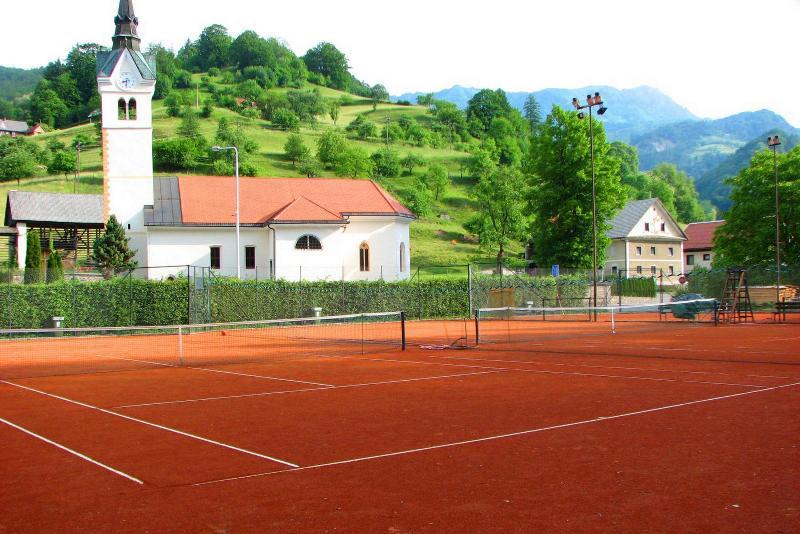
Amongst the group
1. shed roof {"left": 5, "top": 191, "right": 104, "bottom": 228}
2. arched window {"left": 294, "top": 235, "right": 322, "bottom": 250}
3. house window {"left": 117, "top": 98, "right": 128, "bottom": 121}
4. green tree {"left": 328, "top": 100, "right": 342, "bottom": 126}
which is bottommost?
arched window {"left": 294, "top": 235, "right": 322, "bottom": 250}

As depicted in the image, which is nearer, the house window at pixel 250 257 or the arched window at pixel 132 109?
the house window at pixel 250 257

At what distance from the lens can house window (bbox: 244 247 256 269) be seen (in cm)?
4758

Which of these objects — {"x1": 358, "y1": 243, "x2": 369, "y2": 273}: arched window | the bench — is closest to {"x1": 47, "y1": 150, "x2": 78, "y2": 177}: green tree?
{"x1": 358, "y1": 243, "x2": 369, "y2": 273}: arched window

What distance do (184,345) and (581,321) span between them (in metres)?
17.8

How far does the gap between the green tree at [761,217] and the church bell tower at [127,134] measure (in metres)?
38.6

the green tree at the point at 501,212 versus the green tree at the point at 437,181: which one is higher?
the green tree at the point at 437,181

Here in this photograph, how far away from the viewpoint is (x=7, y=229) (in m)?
58.1

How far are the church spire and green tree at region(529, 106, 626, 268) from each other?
1077 inches

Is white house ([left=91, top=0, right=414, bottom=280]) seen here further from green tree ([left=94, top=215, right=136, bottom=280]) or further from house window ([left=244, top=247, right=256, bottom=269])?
green tree ([left=94, top=215, right=136, bottom=280])

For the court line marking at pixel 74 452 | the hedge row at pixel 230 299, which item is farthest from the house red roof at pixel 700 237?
the court line marking at pixel 74 452

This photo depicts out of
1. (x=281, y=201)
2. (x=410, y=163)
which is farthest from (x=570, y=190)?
(x=410, y=163)

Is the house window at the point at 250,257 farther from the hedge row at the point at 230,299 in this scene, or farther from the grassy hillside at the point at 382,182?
the grassy hillside at the point at 382,182

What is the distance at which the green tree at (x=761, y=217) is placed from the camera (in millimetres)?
48750

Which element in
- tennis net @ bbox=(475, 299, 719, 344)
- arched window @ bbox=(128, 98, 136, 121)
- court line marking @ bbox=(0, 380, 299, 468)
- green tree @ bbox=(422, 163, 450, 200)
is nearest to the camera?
court line marking @ bbox=(0, 380, 299, 468)
